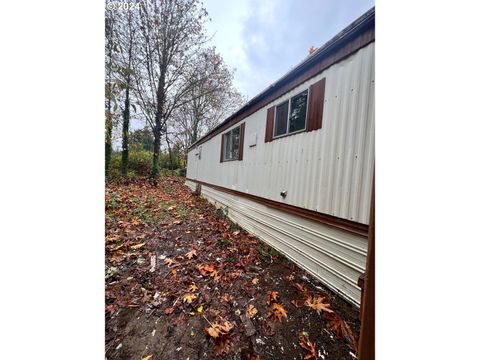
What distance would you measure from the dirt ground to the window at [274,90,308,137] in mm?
2492

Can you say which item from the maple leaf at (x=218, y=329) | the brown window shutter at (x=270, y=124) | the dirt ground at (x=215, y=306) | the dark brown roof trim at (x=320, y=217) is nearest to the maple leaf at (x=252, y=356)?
the dirt ground at (x=215, y=306)

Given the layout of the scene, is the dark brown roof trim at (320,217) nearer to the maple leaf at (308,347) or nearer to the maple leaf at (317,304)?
the maple leaf at (317,304)

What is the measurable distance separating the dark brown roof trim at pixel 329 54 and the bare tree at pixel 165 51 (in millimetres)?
7574

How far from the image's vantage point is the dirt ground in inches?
72.3

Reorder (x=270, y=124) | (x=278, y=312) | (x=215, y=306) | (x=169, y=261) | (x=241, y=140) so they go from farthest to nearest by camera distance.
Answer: (x=241, y=140), (x=270, y=124), (x=169, y=261), (x=215, y=306), (x=278, y=312)

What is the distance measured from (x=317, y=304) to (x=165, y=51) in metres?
13.0

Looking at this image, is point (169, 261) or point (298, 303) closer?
point (298, 303)

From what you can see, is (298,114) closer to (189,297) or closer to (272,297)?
(272,297)

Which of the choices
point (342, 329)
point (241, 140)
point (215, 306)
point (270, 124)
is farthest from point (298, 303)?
point (241, 140)

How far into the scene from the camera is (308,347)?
1.84 m

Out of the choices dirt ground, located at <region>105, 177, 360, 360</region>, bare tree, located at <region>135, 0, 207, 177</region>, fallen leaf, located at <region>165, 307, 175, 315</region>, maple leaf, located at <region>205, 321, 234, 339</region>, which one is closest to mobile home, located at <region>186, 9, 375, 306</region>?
dirt ground, located at <region>105, 177, 360, 360</region>

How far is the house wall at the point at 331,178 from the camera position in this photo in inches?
92.4
